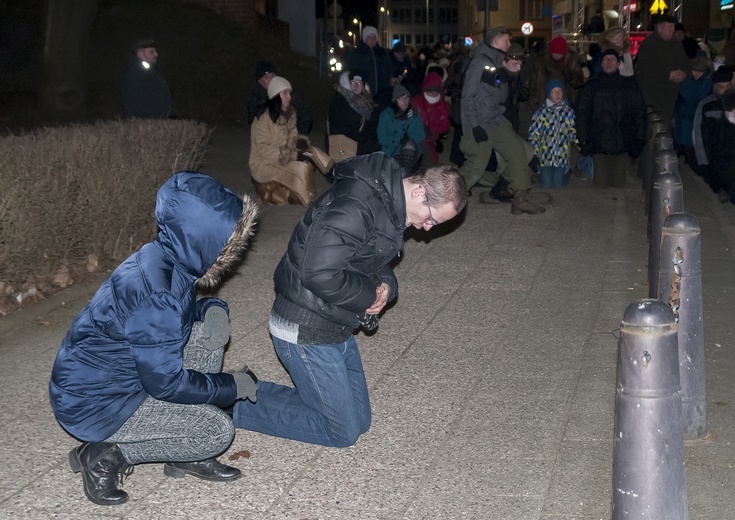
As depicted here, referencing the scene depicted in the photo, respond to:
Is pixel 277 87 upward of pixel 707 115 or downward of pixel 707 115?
upward

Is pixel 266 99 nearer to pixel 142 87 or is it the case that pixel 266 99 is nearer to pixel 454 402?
pixel 142 87

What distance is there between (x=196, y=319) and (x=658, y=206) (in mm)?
3595

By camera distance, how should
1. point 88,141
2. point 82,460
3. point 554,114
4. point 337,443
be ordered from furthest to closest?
point 554,114
point 88,141
point 337,443
point 82,460

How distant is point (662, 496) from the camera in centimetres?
A: 319

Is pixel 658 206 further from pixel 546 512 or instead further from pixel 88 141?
pixel 88 141

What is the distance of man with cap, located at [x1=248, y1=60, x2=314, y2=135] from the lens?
39.8 feet

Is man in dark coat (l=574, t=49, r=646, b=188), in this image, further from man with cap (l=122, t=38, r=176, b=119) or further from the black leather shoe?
the black leather shoe

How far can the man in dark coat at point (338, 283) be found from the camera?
14.4ft

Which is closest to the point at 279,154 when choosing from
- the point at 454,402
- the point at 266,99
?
the point at 266,99

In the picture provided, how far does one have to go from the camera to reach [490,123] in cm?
1101

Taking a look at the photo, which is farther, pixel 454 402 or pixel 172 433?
pixel 454 402

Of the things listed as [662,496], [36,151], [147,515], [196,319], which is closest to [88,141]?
[36,151]

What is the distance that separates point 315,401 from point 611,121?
8.91 metres

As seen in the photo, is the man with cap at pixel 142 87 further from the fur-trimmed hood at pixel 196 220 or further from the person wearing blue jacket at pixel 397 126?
the fur-trimmed hood at pixel 196 220
